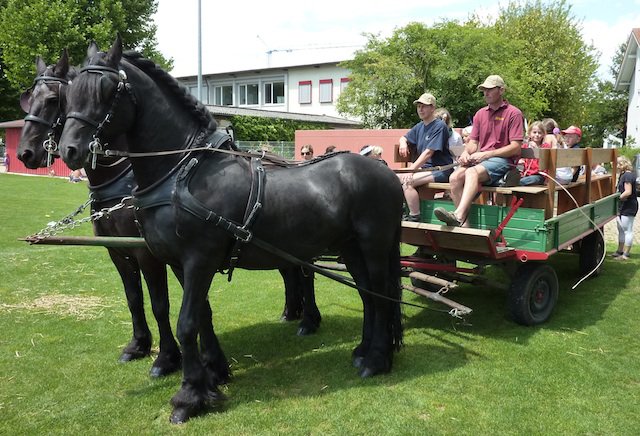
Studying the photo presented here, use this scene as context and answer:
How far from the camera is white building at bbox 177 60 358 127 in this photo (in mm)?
41688

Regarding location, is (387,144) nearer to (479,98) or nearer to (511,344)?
(479,98)

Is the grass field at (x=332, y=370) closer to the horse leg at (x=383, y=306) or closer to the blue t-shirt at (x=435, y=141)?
the horse leg at (x=383, y=306)

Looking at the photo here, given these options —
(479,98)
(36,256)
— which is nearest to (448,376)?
(36,256)

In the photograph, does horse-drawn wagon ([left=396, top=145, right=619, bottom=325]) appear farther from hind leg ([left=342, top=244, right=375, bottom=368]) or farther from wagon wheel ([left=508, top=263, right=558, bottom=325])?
hind leg ([left=342, top=244, right=375, bottom=368])

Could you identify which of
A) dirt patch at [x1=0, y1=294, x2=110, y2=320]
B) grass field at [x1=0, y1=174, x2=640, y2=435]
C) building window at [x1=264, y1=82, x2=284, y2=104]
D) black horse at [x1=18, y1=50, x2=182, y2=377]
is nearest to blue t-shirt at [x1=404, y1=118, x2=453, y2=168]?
grass field at [x1=0, y1=174, x2=640, y2=435]

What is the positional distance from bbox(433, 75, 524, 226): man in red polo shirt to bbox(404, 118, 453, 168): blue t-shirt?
0.36 meters

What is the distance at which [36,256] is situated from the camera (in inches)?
351

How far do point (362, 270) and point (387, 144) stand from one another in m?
19.9

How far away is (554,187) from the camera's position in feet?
17.8

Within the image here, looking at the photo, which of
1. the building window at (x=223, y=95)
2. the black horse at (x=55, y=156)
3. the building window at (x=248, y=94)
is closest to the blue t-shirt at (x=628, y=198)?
the black horse at (x=55, y=156)

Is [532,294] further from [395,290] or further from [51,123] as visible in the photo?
[51,123]

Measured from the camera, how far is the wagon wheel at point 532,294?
543 centimetres

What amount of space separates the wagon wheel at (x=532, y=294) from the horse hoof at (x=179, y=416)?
343cm

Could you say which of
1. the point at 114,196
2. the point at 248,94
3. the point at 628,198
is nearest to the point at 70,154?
the point at 114,196
